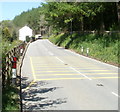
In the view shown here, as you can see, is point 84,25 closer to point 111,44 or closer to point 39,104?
point 111,44

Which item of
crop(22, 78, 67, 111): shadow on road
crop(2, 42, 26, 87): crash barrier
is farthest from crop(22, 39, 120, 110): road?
crop(2, 42, 26, 87): crash barrier

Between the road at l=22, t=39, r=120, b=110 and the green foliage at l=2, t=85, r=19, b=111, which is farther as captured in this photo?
the road at l=22, t=39, r=120, b=110

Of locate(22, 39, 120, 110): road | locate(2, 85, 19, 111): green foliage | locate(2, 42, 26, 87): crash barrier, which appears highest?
locate(2, 42, 26, 87): crash barrier

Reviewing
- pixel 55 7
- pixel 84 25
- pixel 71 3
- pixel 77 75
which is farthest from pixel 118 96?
pixel 84 25

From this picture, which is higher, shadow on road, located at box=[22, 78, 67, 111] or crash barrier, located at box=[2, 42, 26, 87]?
crash barrier, located at box=[2, 42, 26, 87]

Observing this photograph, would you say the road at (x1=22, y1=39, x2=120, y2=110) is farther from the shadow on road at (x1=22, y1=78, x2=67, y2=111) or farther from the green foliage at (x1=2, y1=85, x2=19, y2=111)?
the green foliage at (x1=2, y1=85, x2=19, y2=111)

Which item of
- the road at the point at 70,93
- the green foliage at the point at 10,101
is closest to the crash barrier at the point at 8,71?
the green foliage at the point at 10,101

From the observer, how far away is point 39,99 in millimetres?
9594

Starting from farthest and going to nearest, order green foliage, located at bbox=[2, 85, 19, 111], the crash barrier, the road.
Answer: the crash barrier → the road → green foliage, located at bbox=[2, 85, 19, 111]

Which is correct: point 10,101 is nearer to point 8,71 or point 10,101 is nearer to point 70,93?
point 8,71

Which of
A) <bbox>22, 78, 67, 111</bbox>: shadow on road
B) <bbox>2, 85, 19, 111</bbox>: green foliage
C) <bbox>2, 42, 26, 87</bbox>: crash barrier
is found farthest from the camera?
<bbox>2, 42, 26, 87</bbox>: crash barrier

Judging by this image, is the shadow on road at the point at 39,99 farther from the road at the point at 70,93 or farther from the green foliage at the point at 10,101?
the green foliage at the point at 10,101

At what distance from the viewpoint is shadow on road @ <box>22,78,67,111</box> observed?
8594mm

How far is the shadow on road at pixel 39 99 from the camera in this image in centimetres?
859
